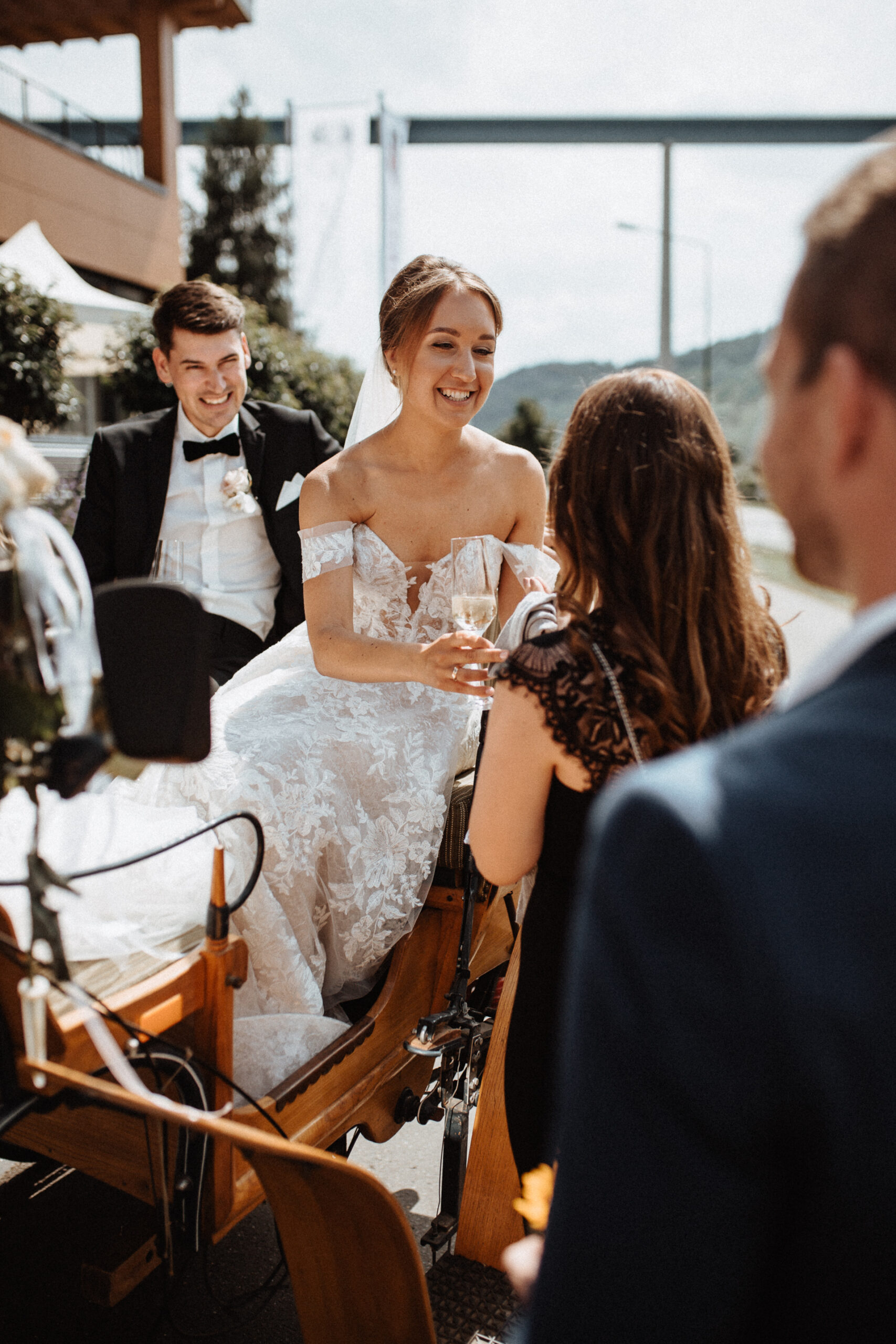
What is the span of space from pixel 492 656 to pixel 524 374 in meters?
45.5

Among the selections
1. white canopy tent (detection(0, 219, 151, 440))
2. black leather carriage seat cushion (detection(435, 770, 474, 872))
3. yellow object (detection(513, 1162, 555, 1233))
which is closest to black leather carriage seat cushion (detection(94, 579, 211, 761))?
yellow object (detection(513, 1162, 555, 1233))

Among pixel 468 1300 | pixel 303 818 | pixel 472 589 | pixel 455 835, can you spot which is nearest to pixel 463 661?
pixel 472 589

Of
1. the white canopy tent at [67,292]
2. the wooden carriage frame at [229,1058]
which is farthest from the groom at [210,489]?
the white canopy tent at [67,292]

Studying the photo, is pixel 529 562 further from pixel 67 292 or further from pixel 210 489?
pixel 67 292

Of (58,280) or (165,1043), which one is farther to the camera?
(58,280)

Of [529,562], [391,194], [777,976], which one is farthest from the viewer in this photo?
[391,194]

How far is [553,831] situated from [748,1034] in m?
1.02

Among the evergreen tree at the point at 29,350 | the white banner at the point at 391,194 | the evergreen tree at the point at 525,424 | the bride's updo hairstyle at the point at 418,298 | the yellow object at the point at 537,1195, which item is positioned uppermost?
the white banner at the point at 391,194

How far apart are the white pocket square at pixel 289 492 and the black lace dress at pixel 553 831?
85.0 inches

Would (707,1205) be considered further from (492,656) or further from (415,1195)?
(415,1195)

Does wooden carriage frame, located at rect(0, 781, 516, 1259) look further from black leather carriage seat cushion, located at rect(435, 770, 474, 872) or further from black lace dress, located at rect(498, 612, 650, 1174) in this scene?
black lace dress, located at rect(498, 612, 650, 1174)

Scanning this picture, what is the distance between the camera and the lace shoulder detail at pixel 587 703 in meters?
1.43

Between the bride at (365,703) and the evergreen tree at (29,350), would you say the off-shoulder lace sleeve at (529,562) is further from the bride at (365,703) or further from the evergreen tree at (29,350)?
the evergreen tree at (29,350)

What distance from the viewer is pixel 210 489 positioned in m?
3.52
